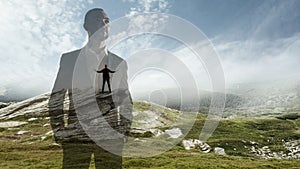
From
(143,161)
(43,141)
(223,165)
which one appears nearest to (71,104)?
(43,141)

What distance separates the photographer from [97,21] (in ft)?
151

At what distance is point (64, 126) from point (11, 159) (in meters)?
25.1

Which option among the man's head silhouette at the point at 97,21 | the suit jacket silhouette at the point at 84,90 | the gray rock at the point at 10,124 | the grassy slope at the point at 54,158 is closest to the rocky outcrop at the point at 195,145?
the grassy slope at the point at 54,158

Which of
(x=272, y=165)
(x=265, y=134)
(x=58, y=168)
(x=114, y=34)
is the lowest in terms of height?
(x=265, y=134)

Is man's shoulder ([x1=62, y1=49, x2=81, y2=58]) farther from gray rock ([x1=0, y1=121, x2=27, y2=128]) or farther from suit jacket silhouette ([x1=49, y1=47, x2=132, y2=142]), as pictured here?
gray rock ([x1=0, y1=121, x2=27, y2=128])

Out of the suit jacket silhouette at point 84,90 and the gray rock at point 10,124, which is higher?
the suit jacket silhouette at point 84,90

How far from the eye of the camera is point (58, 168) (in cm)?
3744

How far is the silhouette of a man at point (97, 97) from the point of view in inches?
1761

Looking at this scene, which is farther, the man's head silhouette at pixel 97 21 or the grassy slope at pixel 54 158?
the man's head silhouette at pixel 97 21

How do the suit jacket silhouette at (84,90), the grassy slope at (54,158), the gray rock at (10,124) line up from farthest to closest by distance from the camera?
the gray rock at (10,124) → the suit jacket silhouette at (84,90) → the grassy slope at (54,158)

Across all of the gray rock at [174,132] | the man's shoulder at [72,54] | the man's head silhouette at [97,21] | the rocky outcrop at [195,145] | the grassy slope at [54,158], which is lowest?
the rocky outcrop at [195,145]

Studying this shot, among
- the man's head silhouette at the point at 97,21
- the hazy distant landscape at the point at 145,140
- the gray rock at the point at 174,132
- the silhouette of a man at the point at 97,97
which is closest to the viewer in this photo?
the hazy distant landscape at the point at 145,140

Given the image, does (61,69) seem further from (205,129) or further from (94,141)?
(205,129)

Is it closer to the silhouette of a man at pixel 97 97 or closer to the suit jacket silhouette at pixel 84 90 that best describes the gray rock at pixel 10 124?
the suit jacket silhouette at pixel 84 90
